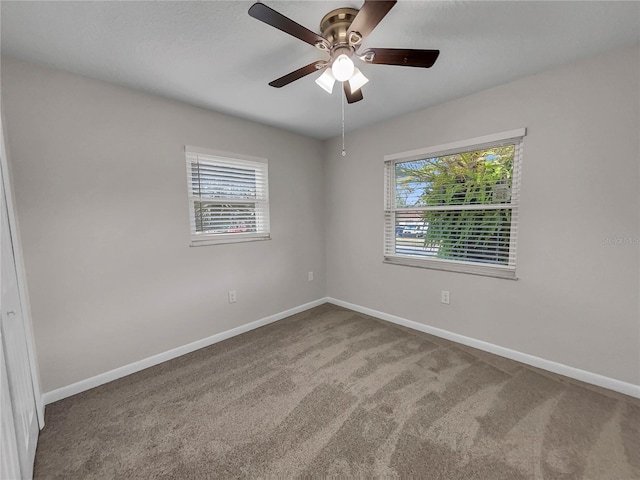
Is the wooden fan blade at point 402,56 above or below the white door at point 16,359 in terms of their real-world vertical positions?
above

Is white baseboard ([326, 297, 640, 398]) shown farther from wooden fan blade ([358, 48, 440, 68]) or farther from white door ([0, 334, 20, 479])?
white door ([0, 334, 20, 479])

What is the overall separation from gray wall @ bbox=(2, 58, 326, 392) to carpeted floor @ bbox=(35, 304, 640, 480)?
0.37 m

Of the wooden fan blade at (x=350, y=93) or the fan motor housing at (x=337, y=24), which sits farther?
the wooden fan blade at (x=350, y=93)

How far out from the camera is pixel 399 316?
10.1ft

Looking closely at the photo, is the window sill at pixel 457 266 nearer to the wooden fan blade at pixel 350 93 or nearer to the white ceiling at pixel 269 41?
the white ceiling at pixel 269 41

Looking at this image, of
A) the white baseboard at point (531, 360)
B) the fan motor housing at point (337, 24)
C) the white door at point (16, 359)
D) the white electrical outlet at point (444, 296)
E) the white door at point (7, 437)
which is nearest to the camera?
the white door at point (7, 437)

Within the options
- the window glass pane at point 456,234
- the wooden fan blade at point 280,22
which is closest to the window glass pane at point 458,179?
the window glass pane at point 456,234

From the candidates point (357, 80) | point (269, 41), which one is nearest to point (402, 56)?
point (357, 80)

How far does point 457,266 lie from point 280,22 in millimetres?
2445

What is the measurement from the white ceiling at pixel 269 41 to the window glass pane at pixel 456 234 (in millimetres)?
1133

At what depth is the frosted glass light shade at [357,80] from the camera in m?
1.55

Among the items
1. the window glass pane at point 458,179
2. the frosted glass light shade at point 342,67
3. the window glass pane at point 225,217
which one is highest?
the frosted glass light shade at point 342,67

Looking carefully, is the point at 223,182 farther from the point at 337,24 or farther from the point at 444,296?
the point at 444,296

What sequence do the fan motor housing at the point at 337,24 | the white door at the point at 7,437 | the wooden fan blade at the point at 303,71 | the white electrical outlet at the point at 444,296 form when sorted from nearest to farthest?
the white door at the point at 7,437
the fan motor housing at the point at 337,24
the wooden fan blade at the point at 303,71
the white electrical outlet at the point at 444,296
